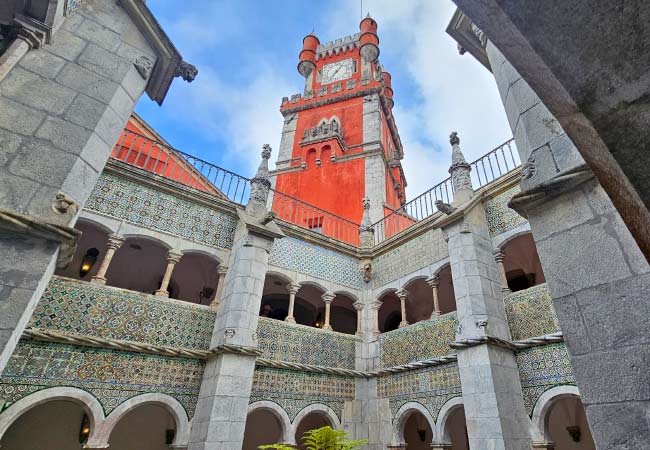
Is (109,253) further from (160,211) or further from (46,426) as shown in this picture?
(46,426)

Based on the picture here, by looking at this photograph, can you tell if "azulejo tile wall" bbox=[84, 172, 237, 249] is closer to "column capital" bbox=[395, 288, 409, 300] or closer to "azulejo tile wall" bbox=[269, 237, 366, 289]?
"azulejo tile wall" bbox=[269, 237, 366, 289]

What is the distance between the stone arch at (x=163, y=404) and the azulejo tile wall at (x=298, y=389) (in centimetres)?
118

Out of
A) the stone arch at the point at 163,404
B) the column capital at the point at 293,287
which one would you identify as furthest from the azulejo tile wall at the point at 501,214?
the stone arch at the point at 163,404

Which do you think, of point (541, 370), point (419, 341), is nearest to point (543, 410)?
point (541, 370)

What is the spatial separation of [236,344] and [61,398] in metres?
2.46

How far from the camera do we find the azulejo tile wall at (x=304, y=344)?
22.3 ft

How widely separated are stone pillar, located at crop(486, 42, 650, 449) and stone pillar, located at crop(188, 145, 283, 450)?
4937 mm

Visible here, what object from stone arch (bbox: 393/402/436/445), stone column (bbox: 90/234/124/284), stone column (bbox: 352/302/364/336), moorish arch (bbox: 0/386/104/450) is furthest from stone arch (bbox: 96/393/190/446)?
stone column (bbox: 352/302/364/336)

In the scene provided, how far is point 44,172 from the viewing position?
7.99 ft

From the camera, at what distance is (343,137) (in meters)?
15.8

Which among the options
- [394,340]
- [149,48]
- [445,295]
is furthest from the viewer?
[445,295]

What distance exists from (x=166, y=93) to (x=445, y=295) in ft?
28.3

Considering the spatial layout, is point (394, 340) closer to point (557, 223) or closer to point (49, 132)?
point (557, 223)

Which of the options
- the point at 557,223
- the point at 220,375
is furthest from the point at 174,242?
the point at 557,223
